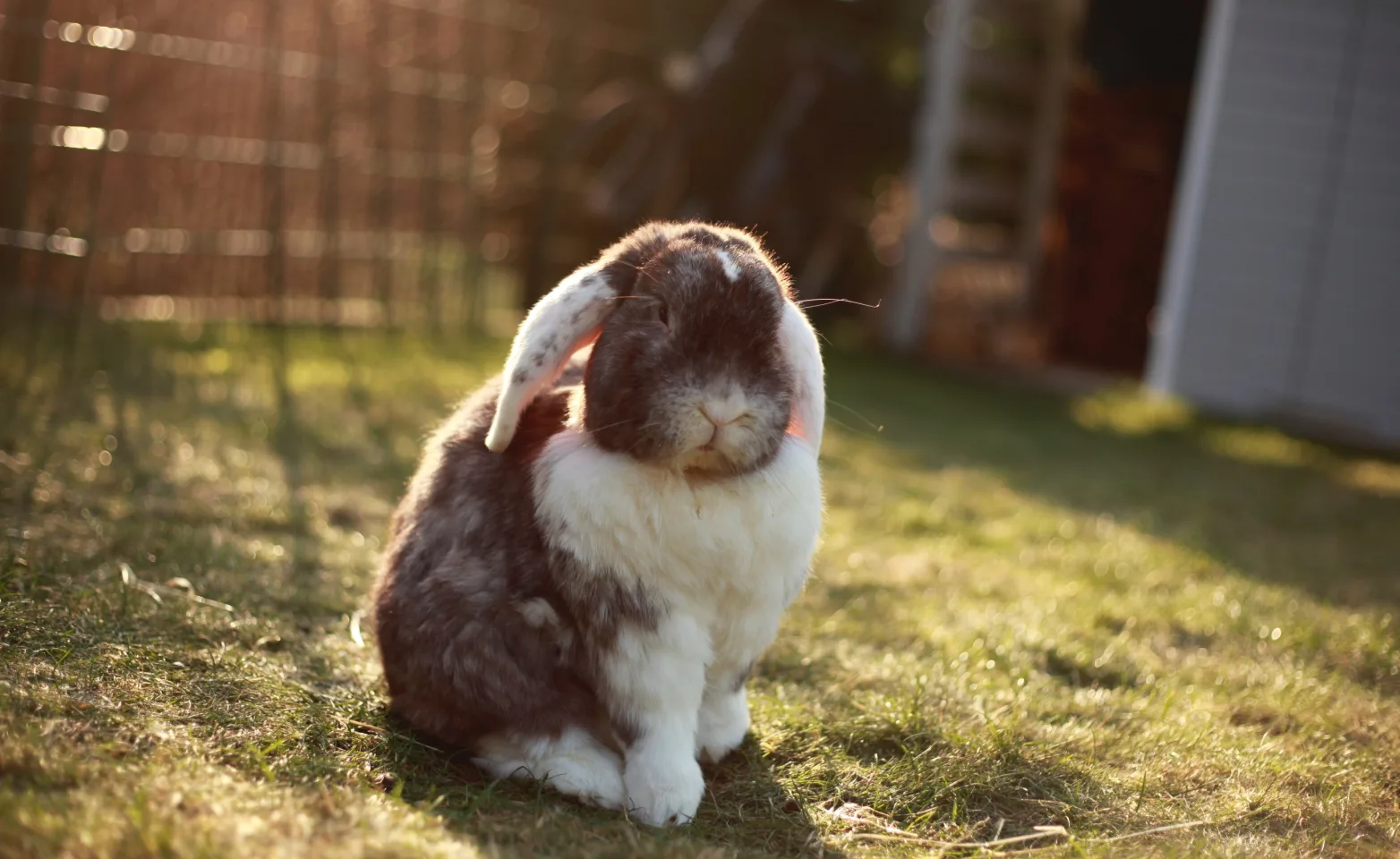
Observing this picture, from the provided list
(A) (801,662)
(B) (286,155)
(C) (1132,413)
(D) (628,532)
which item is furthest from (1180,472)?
(B) (286,155)

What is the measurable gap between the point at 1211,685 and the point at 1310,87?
5572mm

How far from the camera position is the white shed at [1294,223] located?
24.2ft

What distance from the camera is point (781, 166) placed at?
9414mm

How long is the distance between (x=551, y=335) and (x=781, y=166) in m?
7.43

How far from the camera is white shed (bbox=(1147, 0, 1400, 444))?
737 centimetres

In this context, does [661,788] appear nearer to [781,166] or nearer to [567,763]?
[567,763]

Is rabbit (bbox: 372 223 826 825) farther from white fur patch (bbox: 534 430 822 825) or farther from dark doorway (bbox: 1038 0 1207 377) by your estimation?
dark doorway (bbox: 1038 0 1207 377)

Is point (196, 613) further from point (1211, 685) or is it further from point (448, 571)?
point (1211, 685)

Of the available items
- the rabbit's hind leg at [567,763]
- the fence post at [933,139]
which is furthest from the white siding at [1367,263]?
the rabbit's hind leg at [567,763]

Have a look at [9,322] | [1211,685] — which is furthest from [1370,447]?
[9,322]

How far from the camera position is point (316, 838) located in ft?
6.40

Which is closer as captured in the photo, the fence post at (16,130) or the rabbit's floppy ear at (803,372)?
the rabbit's floppy ear at (803,372)

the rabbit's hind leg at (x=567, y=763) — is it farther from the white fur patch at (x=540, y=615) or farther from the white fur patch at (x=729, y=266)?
the white fur patch at (x=729, y=266)

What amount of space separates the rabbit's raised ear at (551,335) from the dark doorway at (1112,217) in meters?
8.12
